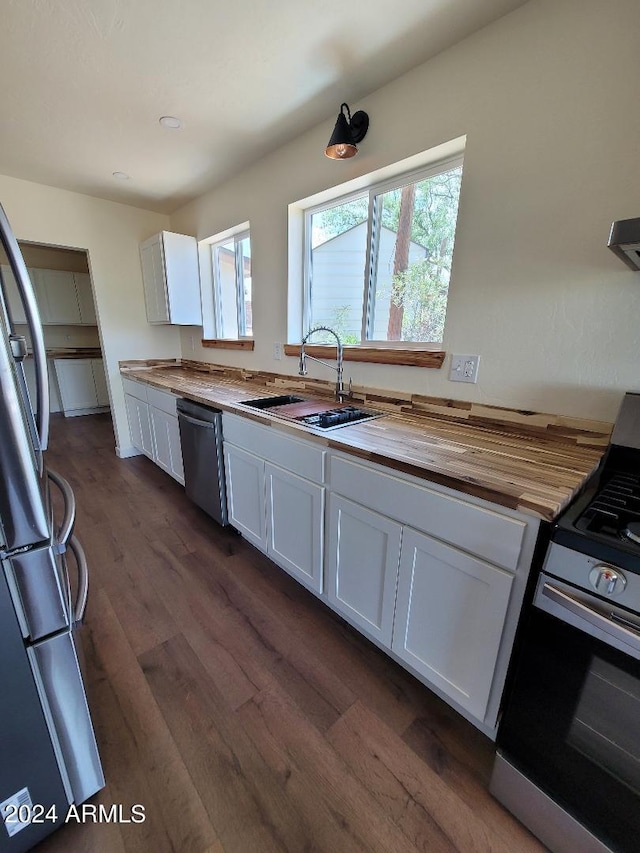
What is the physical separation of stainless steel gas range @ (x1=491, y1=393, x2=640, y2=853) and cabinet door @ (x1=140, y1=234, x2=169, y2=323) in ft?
11.2

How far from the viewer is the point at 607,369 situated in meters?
1.18

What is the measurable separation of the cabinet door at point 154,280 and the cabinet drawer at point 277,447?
188 centimetres

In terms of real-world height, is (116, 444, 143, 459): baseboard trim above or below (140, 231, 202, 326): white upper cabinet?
below

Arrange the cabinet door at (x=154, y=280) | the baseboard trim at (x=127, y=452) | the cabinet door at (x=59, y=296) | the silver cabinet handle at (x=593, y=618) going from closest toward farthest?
the silver cabinet handle at (x=593, y=618), the cabinet door at (x=154, y=280), the baseboard trim at (x=127, y=452), the cabinet door at (x=59, y=296)

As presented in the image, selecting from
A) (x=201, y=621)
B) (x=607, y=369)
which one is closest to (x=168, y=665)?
(x=201, y=621)

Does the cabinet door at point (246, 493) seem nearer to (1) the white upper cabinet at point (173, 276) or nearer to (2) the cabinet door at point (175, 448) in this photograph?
(2) the cabinet door at point (175, 448)

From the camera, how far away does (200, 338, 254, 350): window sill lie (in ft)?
9.11

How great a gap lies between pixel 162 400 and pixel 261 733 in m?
2.26

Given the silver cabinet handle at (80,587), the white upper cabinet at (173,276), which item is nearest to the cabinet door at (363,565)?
the silver cabinet handle at (80,587)

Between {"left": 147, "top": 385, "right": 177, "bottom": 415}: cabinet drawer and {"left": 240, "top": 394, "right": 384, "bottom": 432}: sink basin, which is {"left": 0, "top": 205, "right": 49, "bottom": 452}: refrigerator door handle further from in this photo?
{"left": 147, "top": 385, "right": 177, "bottom": 415}: cabinet drawer

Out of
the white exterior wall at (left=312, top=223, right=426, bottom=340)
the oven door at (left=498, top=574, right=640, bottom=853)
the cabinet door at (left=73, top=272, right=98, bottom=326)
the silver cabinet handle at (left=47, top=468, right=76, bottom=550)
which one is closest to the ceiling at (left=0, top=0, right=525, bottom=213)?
the white exterior wall at (left=312, top=223, right=426, bottom=340)

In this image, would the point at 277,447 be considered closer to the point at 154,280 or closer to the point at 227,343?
the point at 227,343

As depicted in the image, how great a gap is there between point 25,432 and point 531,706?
1346 mm

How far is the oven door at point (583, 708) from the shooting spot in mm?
709
